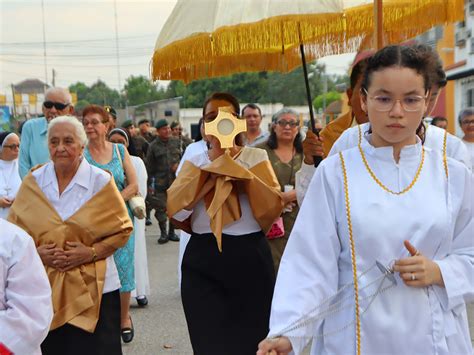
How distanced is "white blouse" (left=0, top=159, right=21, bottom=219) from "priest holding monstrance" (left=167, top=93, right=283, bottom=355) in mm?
3038

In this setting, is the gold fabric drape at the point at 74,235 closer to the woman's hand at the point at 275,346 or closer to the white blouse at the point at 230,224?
the white blouse at the point at 230,224

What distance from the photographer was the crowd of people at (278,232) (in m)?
2.33

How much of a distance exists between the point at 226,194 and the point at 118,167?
1936 millimetres

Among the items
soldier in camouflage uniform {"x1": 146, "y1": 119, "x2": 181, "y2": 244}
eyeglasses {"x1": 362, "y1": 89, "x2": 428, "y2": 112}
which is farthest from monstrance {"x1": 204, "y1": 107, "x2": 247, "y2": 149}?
soldier in camouflage uniform {"x1": 146, "y1": 119, "x2": 181, "y2": 244}

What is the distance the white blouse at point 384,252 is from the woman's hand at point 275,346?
0.09ft

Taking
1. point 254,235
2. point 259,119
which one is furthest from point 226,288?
point 259,119

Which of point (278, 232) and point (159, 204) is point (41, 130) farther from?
point (159, 204)

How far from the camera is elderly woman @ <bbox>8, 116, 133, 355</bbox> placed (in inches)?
163

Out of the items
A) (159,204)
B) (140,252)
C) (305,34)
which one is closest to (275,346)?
(305,34)

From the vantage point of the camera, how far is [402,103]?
7.71 ft

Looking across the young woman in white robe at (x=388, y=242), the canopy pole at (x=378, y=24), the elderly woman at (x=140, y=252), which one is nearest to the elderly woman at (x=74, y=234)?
the canopy pole at (x=378, y=24)

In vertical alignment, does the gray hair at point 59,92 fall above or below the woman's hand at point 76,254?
above

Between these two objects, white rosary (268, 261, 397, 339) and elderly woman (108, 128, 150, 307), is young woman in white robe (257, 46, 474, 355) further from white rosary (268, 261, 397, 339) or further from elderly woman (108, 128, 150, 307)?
elderly woman (108, 128, 150, 307)

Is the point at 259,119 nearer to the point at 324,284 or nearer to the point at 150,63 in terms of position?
the point at 150,63
